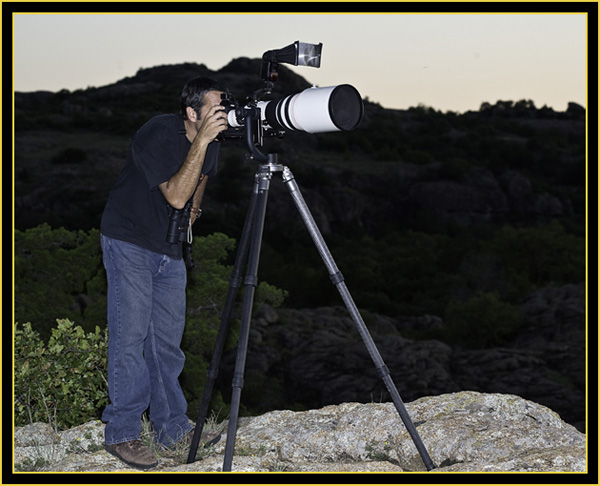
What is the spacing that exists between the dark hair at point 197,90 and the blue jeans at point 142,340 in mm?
926

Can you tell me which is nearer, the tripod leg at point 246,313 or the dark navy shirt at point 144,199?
the tripod leg at point 246,313

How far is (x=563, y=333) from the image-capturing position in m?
31.7

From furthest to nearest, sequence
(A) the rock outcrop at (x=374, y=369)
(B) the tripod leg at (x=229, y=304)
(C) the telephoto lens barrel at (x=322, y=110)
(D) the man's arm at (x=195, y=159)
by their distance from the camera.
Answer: (A) the rock outcrop at (x=374, y=369), (B) the tripod leg at (x=229, y=304), (D) the man's arm at (x=195, y=159), (C) the telephoto lens barrel at (x=322, y=110)

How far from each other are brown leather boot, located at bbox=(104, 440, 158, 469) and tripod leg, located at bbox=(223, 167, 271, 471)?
74cm

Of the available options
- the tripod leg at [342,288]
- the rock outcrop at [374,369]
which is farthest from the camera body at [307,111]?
the rock outcrop at [374,369]

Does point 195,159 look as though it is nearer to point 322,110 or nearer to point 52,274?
point 322,110

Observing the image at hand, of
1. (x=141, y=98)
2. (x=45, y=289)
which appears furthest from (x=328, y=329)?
(x=141, y=98)

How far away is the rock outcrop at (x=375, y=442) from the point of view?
14.5 ft

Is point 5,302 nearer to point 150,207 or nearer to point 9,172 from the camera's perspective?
point 9,172

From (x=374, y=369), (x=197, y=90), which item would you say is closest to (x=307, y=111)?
(x=197, y=90)

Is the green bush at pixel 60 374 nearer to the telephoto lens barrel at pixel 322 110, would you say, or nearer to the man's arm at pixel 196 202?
the man's arm at pixel 196 202

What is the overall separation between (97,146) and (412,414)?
54.1 meters

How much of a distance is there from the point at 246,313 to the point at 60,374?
2.61 m

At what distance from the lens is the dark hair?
14.3 feet
